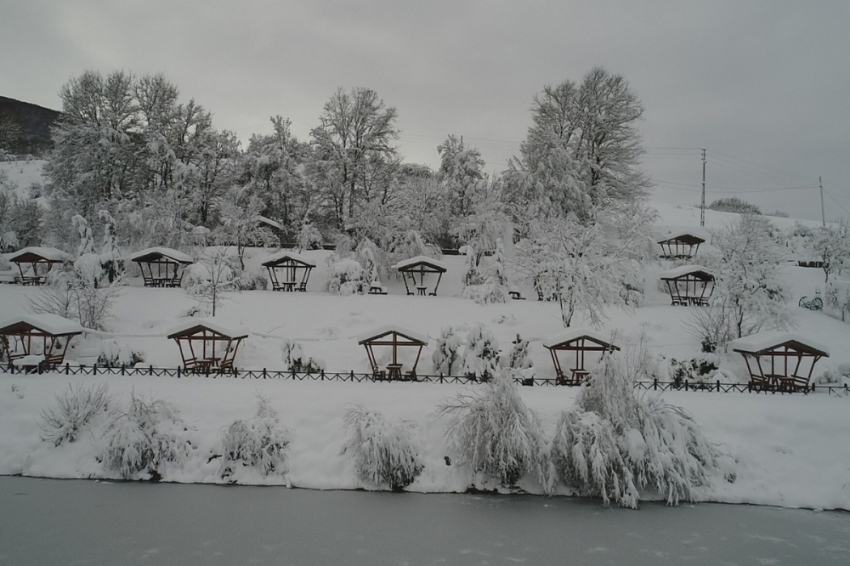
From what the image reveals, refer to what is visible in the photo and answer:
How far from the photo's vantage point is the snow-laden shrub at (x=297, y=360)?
20.9 m

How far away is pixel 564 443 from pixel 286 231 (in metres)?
34.9

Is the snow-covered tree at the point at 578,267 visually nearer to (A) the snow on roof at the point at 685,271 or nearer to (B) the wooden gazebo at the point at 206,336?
(A) the snow on roof at the point at 685,271

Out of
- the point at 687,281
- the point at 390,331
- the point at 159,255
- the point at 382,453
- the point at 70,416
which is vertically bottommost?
the point at 382,453

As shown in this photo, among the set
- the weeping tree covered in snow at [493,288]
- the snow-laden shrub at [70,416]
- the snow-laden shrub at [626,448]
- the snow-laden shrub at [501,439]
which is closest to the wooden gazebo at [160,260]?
the weeping tree covered in snow at [493,288]

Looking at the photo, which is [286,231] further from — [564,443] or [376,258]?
[564,443]

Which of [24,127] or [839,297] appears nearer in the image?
[839,297]

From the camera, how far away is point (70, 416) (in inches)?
576

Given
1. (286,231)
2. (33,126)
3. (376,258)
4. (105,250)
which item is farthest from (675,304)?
(33,126)

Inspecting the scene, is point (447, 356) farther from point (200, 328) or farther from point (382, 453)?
point (200, 328)

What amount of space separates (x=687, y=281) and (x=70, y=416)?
108ft

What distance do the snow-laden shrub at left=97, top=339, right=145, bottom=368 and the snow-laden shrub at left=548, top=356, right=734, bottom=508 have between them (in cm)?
1712

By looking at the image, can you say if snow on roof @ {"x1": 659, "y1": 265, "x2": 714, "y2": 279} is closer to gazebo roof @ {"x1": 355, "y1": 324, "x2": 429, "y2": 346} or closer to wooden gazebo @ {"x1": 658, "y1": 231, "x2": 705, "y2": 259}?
wooden gazebo @ {"x1": 658, "y1": 231, "x2": 705, "y2": 259}

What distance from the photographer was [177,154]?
1594 inches

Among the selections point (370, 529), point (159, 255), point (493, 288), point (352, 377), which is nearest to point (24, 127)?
point (159, 255)
